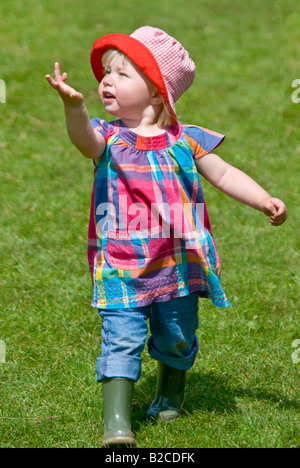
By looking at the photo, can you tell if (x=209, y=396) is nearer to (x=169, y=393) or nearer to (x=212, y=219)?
(x=169, y=393)

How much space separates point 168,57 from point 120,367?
4.39 feet

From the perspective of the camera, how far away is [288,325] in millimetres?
4500

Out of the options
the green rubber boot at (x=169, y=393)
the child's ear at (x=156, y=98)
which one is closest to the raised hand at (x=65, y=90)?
the child's ear at (x=156, y=98)

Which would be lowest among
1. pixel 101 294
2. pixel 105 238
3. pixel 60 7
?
pixel 101 294

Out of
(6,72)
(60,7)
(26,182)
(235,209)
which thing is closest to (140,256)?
(235,209)

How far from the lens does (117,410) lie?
3.25m

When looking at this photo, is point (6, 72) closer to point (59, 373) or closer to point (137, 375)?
point (59, 373)

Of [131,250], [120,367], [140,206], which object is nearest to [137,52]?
[140,206]

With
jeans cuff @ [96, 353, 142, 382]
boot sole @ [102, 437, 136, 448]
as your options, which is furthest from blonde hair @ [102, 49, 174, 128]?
boot sole @ [102, 437, 136, 448]

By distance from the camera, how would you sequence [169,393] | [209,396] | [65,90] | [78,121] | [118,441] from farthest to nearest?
[209,396], [169,393], [118,441], [78,121], [65,90]

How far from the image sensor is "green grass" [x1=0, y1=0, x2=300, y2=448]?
3.63 meters

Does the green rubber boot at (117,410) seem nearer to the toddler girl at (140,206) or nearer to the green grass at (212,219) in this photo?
the toddler girl at (140,206)

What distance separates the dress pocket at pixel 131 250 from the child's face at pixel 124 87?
533mm

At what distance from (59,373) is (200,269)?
1.07 m
